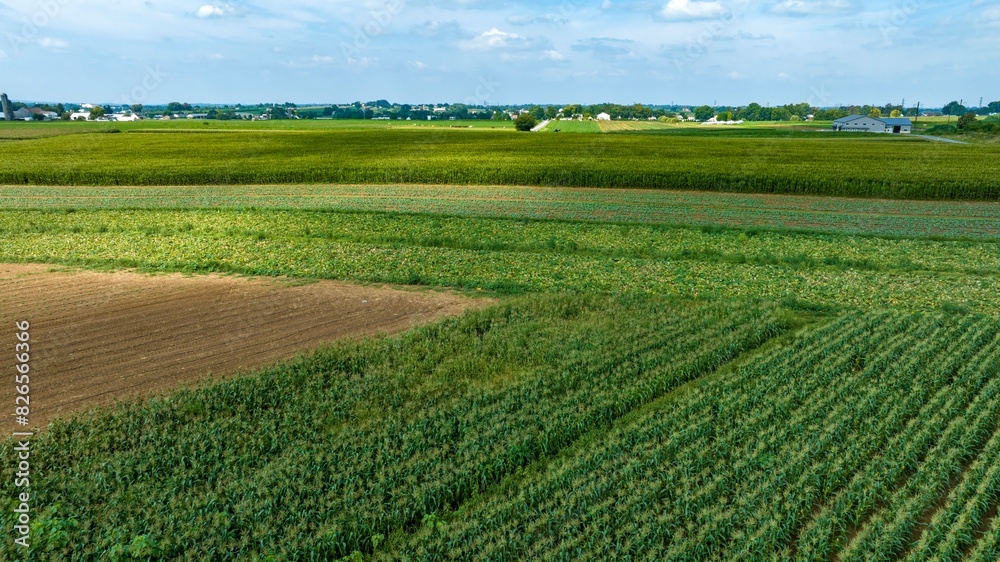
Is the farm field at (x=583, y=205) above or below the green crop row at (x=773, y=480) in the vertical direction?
above

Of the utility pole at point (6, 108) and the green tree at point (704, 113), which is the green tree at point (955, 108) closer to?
the green tree at point (704, 113)

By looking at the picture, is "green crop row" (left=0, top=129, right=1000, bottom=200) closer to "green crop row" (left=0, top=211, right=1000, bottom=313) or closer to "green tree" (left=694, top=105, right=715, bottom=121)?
"green crop row" (left=0, top=211, right=1000, bottom=313)

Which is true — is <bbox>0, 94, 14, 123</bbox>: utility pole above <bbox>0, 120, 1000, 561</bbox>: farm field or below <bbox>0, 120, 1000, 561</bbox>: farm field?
above

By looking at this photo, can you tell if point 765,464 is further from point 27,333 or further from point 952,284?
point 27,333

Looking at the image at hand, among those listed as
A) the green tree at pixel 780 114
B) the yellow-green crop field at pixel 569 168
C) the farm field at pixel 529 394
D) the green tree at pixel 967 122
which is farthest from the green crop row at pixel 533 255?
the green tree at pixel 780 114

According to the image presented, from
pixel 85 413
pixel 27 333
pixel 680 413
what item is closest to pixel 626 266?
pixel 680 413

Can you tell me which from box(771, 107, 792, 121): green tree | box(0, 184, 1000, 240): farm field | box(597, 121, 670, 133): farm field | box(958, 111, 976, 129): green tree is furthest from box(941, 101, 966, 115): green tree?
box(0, 184, 1000, 240): farm field

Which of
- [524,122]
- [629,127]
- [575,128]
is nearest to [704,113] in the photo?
[629,127]
